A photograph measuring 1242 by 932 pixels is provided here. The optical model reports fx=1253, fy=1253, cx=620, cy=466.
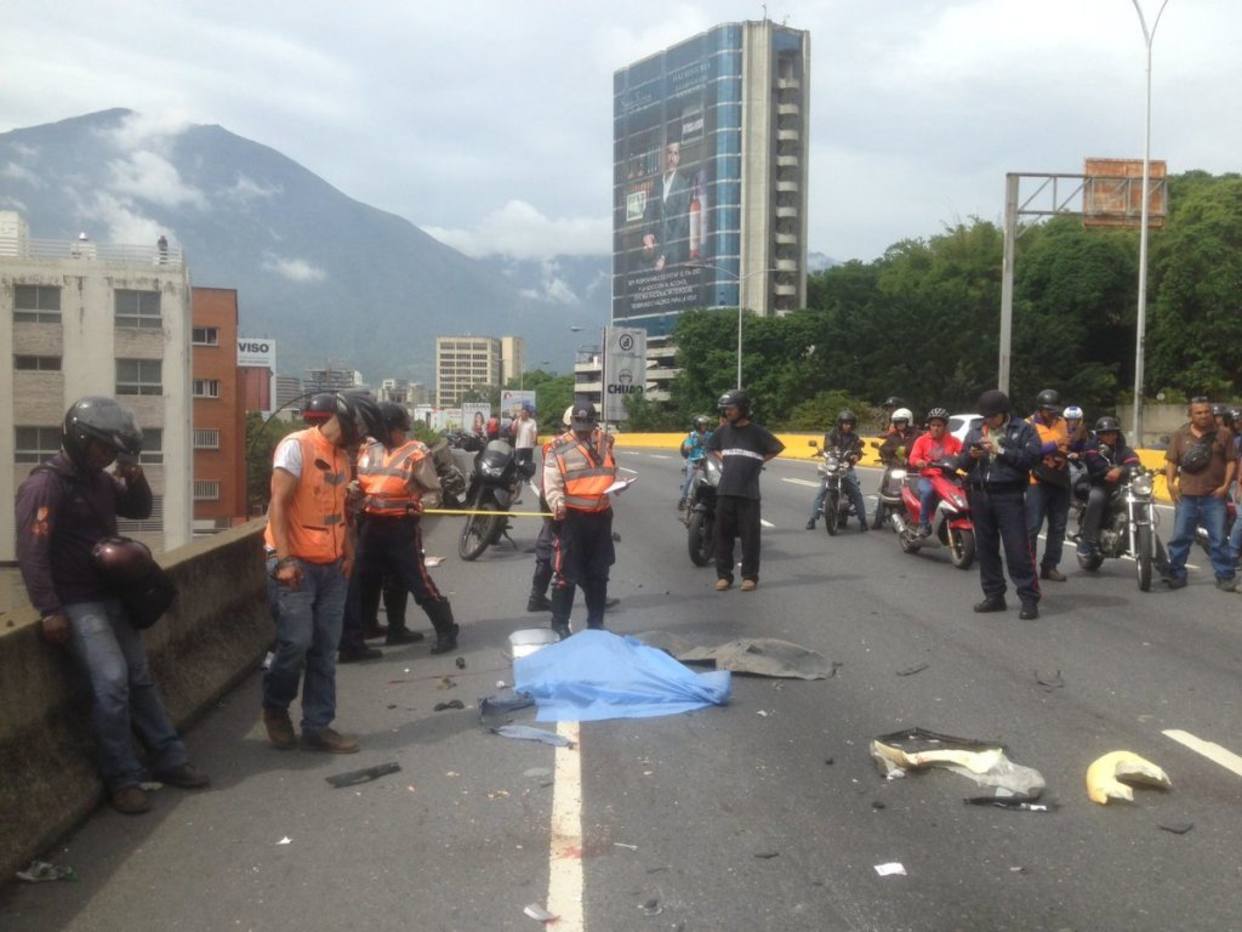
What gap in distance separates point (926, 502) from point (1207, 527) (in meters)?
3.06

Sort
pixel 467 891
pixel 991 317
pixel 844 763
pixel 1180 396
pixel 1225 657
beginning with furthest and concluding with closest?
pixel 991 317 < pixel 1180 396 < pixel 1225 657 < pixel 844 763 < pixel 467 891

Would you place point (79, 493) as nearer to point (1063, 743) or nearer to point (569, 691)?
point (569, 691)

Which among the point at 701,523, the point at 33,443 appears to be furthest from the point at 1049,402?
the point at 33,443

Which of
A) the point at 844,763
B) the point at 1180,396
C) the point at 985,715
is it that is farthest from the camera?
the point at 1180,396

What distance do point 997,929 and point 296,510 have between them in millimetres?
3768

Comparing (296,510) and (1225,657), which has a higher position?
(296,510)

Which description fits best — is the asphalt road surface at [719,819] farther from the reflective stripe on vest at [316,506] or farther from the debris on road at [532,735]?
the reflective stripe on vest at [316,506]

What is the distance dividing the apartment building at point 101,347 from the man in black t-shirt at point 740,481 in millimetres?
59437

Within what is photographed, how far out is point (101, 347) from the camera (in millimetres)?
67938

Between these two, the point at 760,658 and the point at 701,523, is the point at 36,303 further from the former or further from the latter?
the point at 760,658

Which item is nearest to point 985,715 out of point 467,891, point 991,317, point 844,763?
point 844,763

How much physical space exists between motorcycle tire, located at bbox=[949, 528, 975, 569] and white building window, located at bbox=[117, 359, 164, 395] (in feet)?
205

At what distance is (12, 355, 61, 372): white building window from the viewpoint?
65438mm

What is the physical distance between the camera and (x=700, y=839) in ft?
16.3
